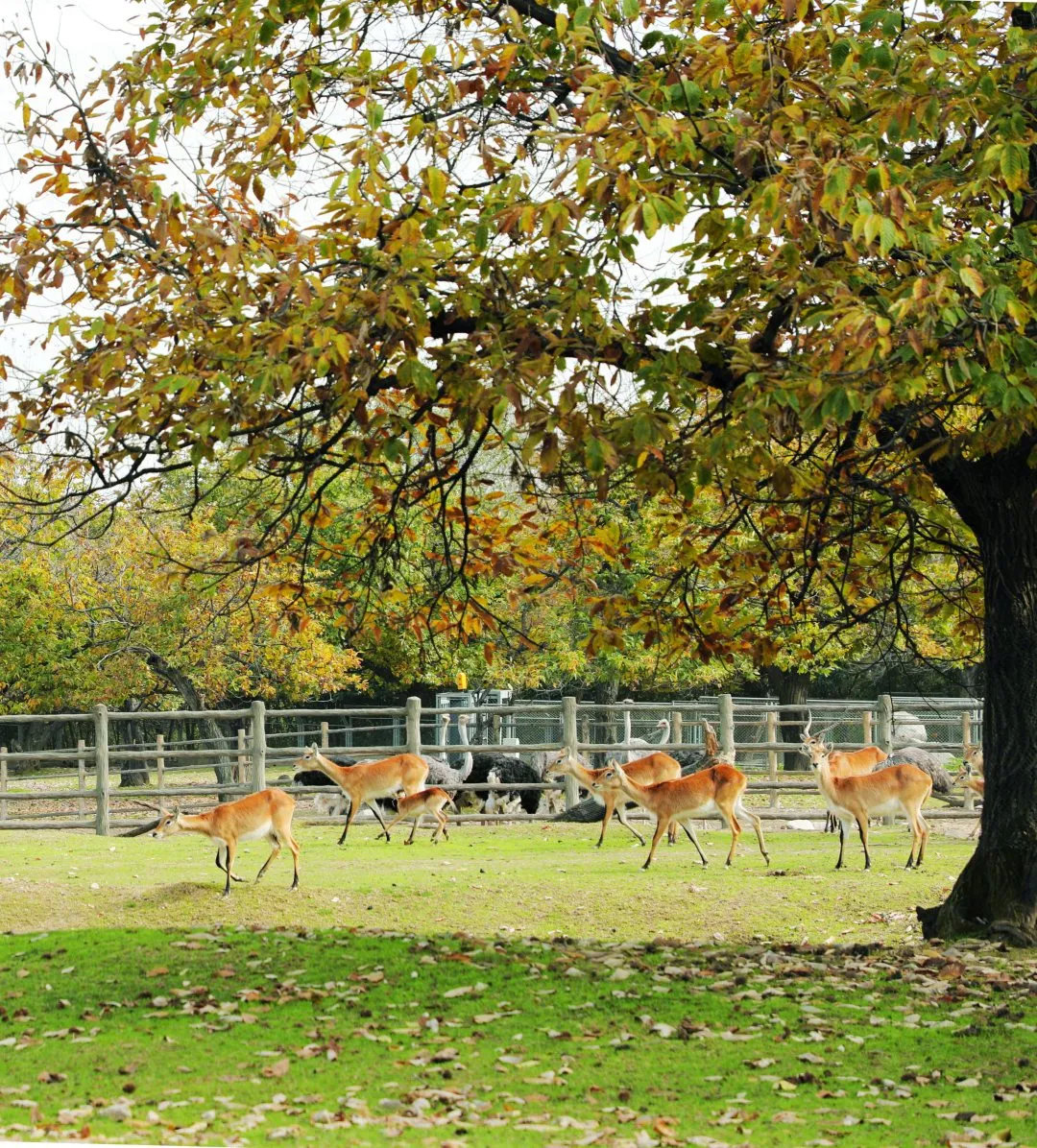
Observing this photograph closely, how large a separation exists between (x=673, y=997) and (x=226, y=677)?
23631 mm

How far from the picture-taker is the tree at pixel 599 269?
21.7ft

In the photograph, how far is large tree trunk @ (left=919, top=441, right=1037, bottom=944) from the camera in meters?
9.57

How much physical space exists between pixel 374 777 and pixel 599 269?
1214 cm

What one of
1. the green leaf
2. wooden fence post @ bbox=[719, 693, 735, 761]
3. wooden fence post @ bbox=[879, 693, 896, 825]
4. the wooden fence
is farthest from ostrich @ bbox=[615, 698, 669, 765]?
the green leaf

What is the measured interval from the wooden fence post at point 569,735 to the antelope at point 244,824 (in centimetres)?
788

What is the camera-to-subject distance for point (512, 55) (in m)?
7.61

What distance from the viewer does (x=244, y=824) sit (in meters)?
13.6

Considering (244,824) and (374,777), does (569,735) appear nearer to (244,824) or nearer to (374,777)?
(374,777)

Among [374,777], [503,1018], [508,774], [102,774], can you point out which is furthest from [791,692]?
[503,1018]

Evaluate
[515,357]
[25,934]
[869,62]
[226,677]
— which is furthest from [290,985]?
[226,677]

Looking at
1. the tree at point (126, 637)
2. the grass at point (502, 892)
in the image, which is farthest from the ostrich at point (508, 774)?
the tree at point (126, 637)

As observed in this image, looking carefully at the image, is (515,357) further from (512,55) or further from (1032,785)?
(1032,785)

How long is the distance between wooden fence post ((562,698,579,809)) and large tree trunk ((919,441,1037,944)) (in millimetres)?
11711

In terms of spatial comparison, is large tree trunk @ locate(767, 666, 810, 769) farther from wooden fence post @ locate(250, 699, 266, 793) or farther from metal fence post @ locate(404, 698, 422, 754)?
wooden fence post @ locate(250, 699, 266, 793)
